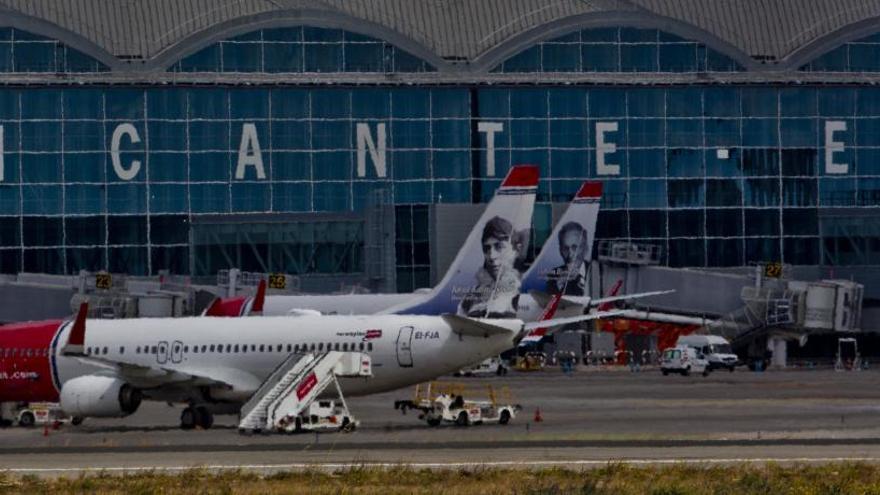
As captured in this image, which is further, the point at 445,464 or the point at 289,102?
the point at 289,102

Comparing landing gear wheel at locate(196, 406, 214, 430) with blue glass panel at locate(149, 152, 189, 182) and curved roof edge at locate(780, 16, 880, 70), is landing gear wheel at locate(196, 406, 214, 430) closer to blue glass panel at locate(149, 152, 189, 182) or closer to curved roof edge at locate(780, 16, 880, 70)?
blue glass panel at locate(149, 152, 189, 182)

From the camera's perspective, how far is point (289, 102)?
146 meters

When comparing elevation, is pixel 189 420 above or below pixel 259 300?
below

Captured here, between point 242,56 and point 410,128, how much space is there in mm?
12520

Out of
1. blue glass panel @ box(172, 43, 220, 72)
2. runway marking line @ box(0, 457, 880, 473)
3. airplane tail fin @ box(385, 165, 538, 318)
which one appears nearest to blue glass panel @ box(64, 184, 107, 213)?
blue glass panel @ box(172, 43, 220, 72)

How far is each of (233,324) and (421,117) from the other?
241 feet

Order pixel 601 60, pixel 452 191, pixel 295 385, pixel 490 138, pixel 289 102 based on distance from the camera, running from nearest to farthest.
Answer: pixel 295 385 < pixel 289 102 < pixel 452 191 < pixel 490 138 < pixel 601 60

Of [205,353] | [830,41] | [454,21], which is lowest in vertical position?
[205,353]

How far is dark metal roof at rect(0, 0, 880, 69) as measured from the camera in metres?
144

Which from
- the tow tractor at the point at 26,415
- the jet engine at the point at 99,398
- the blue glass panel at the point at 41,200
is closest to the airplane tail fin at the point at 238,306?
the tow tractor at the point at 26,415

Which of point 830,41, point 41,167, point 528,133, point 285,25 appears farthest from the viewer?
point 830,41

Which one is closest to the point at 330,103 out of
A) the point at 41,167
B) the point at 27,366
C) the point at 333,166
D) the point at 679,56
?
the point at 333,166

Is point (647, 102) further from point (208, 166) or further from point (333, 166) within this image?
point (208, 166)

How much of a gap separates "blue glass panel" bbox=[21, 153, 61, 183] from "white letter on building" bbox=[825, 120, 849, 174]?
2118 inches
